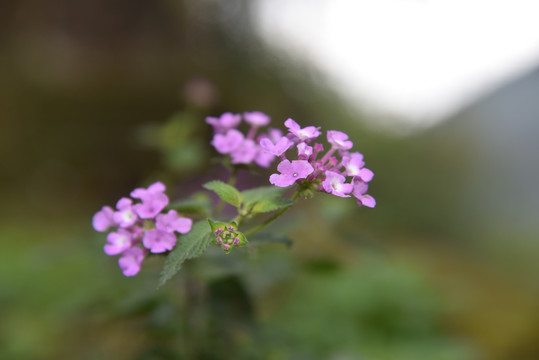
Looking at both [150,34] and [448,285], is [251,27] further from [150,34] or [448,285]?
[448,285]

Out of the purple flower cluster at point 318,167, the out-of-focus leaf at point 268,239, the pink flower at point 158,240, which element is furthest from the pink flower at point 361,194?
the pink flower at point 158,240

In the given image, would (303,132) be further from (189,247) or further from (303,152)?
(189,247)

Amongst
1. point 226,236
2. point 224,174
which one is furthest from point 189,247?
point 224,174

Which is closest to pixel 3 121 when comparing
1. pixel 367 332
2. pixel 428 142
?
pixel 367 332

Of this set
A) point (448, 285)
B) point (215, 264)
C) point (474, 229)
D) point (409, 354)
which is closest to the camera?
point (215, 264)

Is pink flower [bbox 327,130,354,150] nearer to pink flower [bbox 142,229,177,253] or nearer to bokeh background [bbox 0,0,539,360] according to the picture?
pink flower [bbox 142,229,177,253]

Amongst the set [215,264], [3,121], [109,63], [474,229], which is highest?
[109,63]
